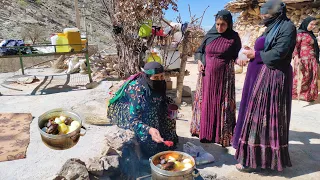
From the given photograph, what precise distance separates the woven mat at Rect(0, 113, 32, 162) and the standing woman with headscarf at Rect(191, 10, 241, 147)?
2.22 m

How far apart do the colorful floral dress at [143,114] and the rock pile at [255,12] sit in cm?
660

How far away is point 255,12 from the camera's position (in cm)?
897

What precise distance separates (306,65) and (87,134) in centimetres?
474

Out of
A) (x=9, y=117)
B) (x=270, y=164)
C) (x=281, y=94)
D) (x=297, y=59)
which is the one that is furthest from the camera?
(x=297, y=59)

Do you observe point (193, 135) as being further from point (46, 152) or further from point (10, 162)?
point (10, 162)

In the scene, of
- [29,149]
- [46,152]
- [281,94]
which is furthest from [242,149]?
[29,149]

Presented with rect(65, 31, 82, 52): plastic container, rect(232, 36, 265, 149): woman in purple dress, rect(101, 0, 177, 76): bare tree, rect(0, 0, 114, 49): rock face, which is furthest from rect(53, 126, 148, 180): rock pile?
A: rect(0, 0, 114, 49): rock face

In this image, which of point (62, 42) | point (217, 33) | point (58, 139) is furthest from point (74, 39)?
point (58, 139)

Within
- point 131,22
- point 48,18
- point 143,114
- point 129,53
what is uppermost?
point 48,18

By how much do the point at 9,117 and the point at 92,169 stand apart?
2617 mm

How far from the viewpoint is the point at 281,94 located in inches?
101

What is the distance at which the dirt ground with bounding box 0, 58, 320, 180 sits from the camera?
286cm

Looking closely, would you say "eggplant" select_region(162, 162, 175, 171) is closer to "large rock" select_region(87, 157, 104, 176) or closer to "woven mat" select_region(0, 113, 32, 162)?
"large rock" select_region(87, 157, 104, 176)

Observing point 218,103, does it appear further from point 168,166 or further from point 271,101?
point 168,166
